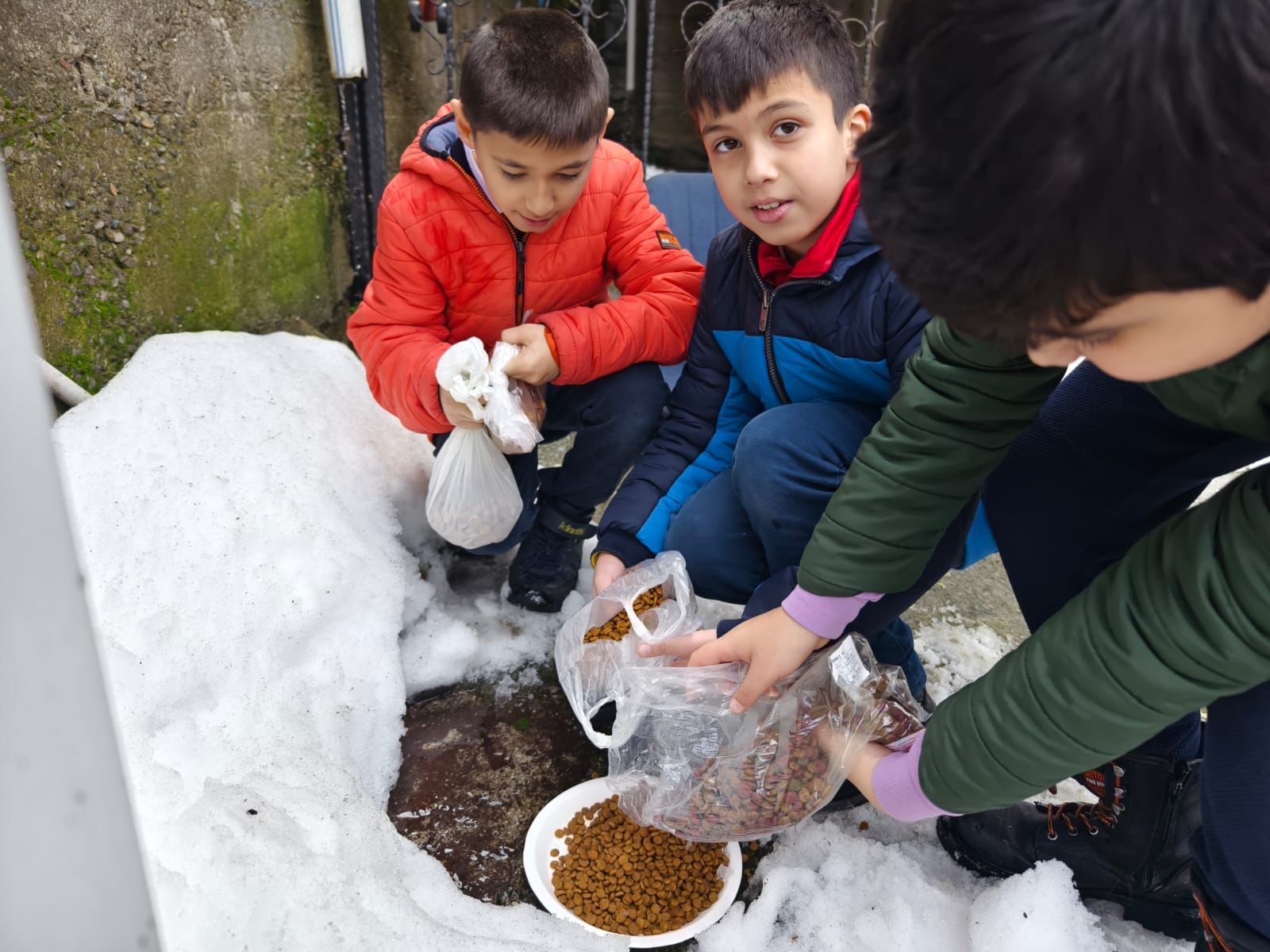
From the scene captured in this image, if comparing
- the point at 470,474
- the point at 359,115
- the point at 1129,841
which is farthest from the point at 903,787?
the point at 359,115

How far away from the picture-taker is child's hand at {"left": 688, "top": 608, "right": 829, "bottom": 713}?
1.08 meters

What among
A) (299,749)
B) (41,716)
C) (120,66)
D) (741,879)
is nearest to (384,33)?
(120,66)

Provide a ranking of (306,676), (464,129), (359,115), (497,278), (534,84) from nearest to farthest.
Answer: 1. (306,676)
2. (534,84)
3. (464,129)
4. (497,278)
5. (359,115)

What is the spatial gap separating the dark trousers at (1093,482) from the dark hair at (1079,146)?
47 cm

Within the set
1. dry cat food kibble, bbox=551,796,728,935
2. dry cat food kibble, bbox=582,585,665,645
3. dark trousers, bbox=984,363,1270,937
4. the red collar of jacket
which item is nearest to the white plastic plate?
dry cat food kibble, bbox=551,796,728,935

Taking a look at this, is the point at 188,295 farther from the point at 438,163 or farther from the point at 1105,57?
the point at 1105,57

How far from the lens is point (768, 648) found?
1.09 meters

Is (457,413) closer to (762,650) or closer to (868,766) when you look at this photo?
(762,650)

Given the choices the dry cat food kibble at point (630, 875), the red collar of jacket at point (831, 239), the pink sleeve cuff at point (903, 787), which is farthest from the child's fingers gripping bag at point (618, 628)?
the red collar of jacket at point (831, 239)

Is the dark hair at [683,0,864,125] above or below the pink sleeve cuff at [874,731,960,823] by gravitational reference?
above

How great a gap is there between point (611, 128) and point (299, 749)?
9.39 feet

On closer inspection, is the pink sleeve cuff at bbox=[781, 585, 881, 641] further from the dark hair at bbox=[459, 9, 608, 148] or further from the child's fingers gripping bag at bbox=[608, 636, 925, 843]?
the dark hair at bbox=[459, 9, 608, 148]

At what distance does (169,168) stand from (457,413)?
0.79m

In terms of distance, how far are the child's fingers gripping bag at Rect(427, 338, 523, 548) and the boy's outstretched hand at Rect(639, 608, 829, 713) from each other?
0.55 m
